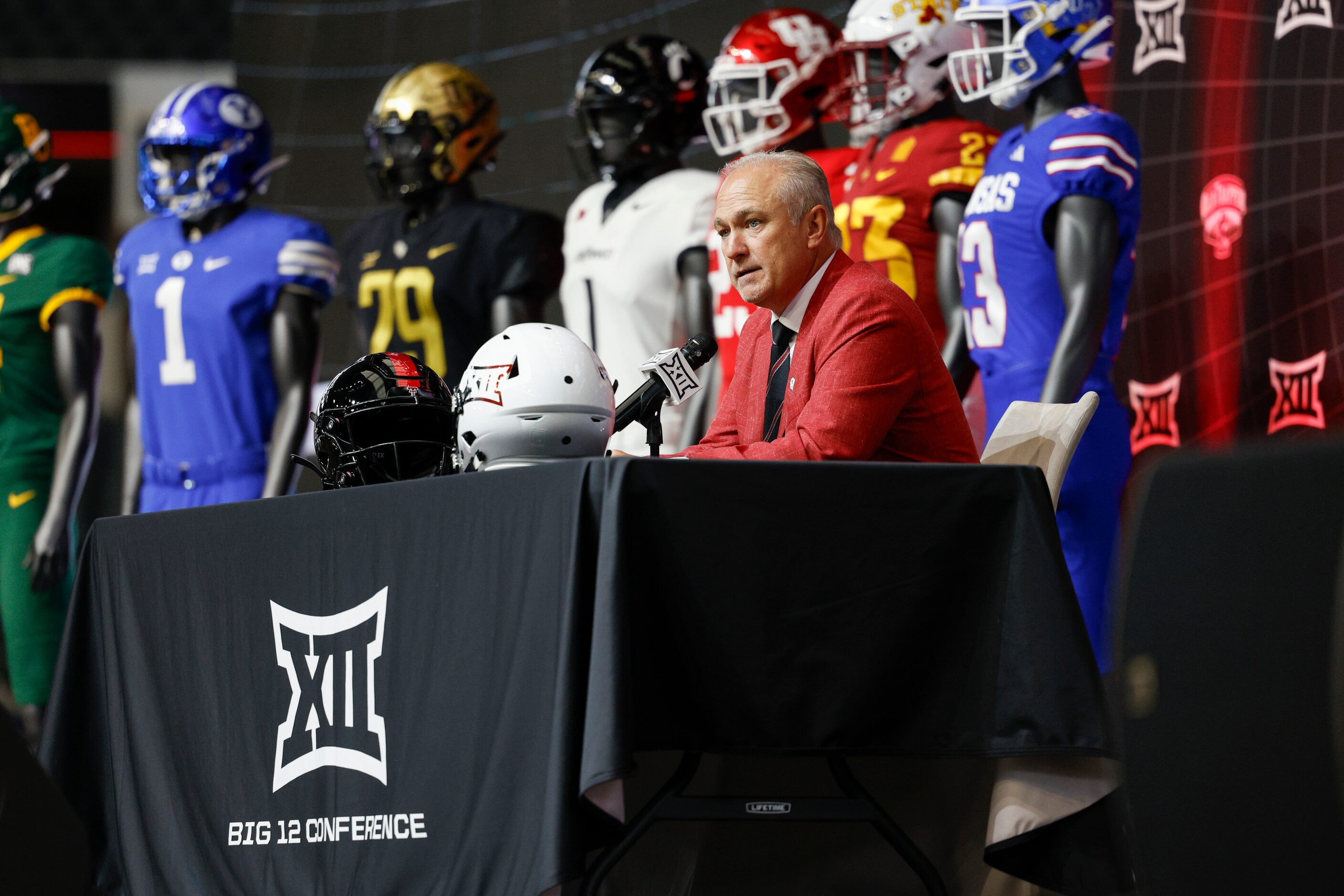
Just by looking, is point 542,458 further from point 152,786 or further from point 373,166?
point 373,166

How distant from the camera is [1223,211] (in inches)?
149

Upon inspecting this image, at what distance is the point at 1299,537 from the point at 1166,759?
0.15m

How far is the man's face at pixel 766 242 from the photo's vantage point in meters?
2.37

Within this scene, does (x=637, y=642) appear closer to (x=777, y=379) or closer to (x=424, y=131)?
(x=777, y=379)

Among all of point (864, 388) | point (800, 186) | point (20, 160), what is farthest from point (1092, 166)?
point (20, 160)

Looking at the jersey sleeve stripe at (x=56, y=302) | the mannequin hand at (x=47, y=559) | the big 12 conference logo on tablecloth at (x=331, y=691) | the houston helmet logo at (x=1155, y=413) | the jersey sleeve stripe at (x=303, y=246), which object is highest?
the jersey sleeve stripe at (x=303, y=246)

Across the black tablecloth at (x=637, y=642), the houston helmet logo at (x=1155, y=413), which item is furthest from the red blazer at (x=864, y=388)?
the houston helmet logo at (x=1155, y=413)

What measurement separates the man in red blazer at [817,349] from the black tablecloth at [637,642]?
0.97 ft

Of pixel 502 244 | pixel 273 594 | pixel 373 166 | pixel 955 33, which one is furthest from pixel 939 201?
pixel 273 594

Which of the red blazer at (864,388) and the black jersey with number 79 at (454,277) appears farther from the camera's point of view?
the black jersey with number 79 at (454,277)

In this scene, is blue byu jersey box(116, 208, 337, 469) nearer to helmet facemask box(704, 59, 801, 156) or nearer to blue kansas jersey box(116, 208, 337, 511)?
blue kansas jersey box(116, 208, 337, 511)

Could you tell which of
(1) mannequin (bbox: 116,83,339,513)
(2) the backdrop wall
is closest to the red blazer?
(2) the backdrop wall

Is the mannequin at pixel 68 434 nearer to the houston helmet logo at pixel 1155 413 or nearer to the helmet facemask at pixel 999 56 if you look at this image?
the helmet facemask at pixel 999 56

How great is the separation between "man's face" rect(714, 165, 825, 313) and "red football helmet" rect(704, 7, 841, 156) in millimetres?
1718
